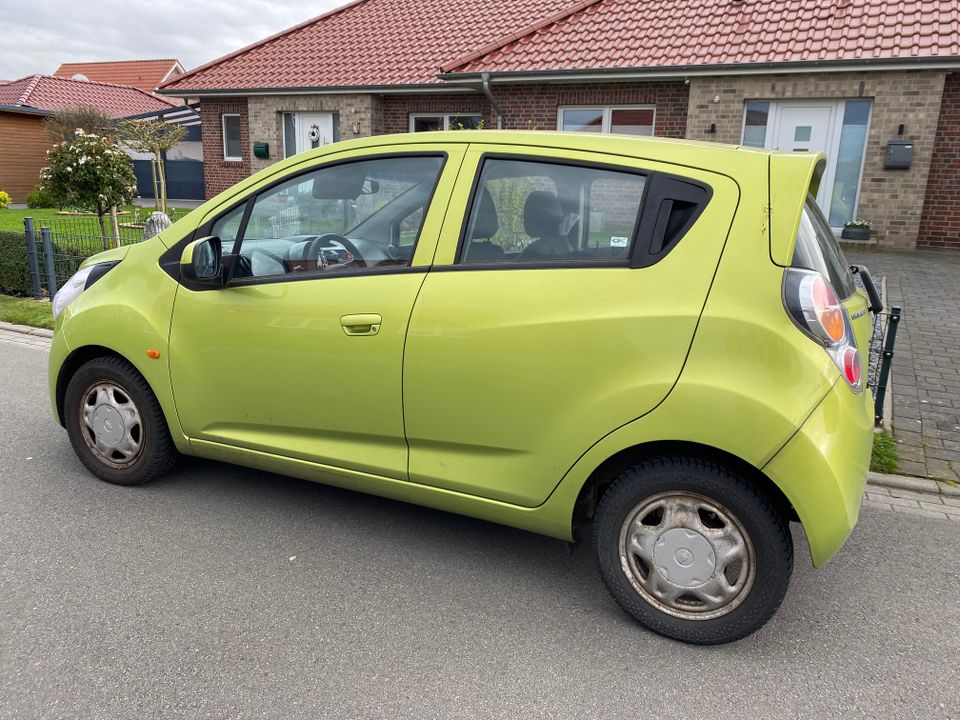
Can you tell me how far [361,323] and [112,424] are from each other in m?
1.69

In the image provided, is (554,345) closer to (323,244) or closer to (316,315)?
(316,315)

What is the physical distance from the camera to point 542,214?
2953mm

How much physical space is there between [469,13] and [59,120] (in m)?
14.7

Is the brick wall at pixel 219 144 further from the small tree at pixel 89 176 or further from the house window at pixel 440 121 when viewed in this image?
the small tree at pixel 89 176

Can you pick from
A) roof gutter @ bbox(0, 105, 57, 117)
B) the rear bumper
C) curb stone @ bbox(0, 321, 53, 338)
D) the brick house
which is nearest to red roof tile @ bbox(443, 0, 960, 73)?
the brick house

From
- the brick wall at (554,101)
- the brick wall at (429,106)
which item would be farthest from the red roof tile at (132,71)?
the brick wall at (554,101)

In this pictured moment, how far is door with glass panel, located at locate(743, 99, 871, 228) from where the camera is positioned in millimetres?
13086

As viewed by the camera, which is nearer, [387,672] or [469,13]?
[387,672]

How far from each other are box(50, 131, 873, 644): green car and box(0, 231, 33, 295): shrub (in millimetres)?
6975

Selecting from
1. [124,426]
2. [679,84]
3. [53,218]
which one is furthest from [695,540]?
[53,218]

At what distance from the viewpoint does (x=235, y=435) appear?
11.9 feet

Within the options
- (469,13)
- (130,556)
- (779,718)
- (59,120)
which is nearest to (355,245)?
(130,556)

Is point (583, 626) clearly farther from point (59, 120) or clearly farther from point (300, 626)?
point (59, 120)

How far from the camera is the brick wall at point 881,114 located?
40.7 feet
